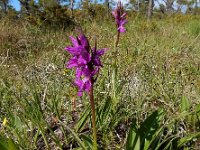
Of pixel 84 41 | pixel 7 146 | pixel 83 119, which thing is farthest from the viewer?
pixel 83 119

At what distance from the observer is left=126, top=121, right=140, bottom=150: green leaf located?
1658mm

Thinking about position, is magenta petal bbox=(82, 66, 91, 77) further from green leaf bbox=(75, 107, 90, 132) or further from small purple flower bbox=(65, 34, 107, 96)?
green leaf bbox=(75, 107, 90, 132)

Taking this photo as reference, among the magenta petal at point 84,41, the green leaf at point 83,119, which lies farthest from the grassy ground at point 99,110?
A: the magenta petal at point 84,41

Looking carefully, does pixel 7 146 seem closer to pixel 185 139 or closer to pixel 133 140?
pixel 133 140

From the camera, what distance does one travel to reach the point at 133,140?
169 centimetres

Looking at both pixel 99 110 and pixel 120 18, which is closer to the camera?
pixel 99 110

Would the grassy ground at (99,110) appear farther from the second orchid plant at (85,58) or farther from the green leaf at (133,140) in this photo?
the second orchid plant at (85,58)

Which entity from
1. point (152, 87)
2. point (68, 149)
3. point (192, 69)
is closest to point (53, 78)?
point (152, 87)

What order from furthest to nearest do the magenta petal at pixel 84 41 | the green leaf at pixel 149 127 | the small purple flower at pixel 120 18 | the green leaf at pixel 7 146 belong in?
the small purple flower at pixel 120 18 → the green leaf at pixel 149 127 → the green leaf at pixel 7 146 → the magenta petal at pixel 84 41

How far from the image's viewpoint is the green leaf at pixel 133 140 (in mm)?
1658

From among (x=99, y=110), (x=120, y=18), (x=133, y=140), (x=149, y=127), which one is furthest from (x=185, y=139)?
(x=120, y=18)

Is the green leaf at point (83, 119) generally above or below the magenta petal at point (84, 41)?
below

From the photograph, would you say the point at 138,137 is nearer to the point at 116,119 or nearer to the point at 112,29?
the point at 116,119

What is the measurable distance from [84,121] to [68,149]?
0.19 m
